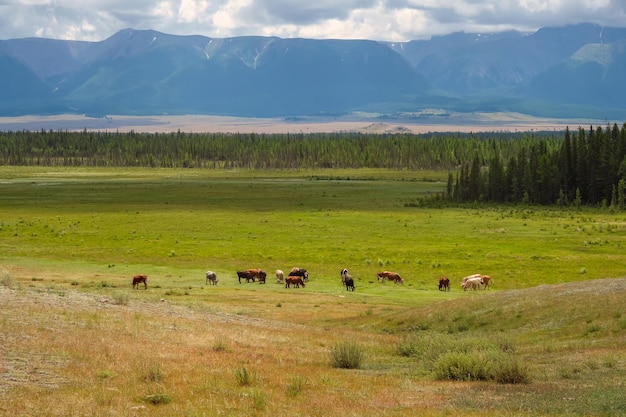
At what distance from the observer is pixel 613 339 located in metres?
25.0

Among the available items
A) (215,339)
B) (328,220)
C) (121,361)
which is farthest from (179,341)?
(328,220)

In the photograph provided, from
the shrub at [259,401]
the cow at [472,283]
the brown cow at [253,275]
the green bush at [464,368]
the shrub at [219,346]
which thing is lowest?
the brown cow at [253,275]

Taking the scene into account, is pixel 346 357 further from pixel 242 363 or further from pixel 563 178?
pixel 563 178

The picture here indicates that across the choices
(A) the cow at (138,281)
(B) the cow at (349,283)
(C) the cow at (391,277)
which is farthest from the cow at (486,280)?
(A) the cow at (138,281)

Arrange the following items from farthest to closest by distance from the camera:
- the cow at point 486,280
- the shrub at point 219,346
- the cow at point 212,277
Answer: the cow at point 212,277
the cow at point 486,280
the shrub at point 219,346

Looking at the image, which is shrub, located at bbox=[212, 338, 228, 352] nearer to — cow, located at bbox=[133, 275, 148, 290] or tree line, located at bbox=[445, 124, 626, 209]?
cow, located at bbox=[133, 275, 148, 290]

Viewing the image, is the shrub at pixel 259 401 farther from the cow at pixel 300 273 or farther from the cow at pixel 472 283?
the cow at pixel 300 273

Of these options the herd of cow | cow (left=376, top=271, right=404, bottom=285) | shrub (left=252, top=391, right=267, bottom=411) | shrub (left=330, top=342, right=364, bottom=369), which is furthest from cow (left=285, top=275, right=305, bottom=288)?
shrub (left=252, top=391, right=267, bottom=411)

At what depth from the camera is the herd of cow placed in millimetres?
48844

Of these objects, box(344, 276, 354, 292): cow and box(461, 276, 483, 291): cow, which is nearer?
box(344, 276, 354, 292): cow

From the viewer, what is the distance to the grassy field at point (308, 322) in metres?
17.4

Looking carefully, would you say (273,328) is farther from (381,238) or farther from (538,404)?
(381,238)

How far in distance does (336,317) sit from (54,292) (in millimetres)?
12892

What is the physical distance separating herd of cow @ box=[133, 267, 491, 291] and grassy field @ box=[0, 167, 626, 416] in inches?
34.5
